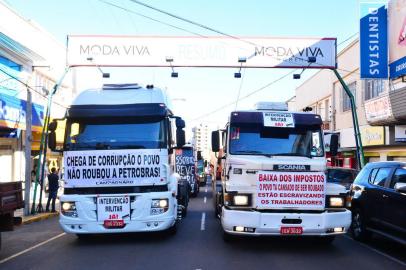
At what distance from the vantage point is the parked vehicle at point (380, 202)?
920 centimetres

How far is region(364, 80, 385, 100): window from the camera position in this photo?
24922 mm

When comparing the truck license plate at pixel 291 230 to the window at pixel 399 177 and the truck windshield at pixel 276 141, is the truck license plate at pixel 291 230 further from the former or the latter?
the window at pixel 399 177

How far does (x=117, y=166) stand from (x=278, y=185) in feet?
11.0

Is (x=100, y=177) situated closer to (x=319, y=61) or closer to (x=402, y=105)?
(x=319, y=61)

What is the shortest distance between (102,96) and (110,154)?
4.75 ft

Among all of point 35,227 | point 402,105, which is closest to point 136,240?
point 35,227

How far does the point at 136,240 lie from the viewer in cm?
1091

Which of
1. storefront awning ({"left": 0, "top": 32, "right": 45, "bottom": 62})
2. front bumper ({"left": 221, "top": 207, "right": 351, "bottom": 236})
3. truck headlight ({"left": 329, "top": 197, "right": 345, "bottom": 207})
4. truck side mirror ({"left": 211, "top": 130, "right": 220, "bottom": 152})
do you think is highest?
storefront awning ({"left": 0, "top": 32, "right": 45, "bottom": 62})

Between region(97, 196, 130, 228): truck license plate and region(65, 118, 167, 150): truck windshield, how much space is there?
44.1 inches

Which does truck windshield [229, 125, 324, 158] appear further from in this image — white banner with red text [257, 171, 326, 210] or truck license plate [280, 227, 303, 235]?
truck license plate [280, 227, 303, 235]

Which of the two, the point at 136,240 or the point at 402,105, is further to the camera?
the point at 402,105

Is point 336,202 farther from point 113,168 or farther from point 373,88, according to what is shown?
point 373,88

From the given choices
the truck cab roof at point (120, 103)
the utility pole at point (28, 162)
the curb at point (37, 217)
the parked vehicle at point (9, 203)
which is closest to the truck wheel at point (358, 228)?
the truck cab roof at point (120, 103)

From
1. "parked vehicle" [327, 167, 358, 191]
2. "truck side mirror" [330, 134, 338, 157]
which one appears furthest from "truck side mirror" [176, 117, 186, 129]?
"parked vehicle" [327, 167, 358, 191]
